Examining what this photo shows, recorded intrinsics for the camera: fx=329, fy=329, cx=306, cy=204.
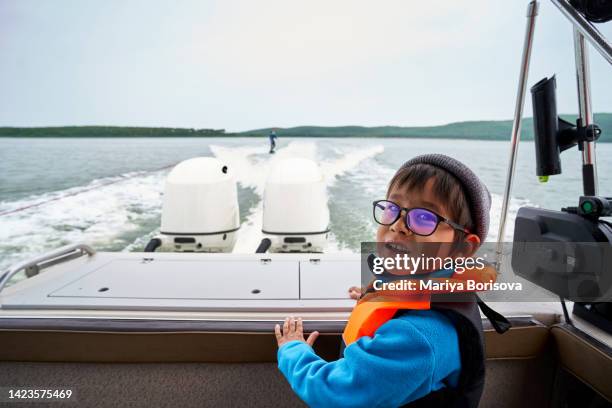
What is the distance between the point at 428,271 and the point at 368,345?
19 cm

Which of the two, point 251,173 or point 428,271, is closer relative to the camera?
point 428,271

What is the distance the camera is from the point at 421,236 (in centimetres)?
64

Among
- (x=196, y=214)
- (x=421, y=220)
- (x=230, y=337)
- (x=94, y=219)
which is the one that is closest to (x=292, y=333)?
(x=230, y=337)

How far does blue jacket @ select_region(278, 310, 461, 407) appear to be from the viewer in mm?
544

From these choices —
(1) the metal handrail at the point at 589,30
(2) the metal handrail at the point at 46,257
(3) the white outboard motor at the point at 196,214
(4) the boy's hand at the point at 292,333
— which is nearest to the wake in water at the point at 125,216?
(3) the white outboard motor at the point at 196,214

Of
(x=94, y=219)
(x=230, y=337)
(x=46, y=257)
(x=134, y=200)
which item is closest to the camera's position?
(x=230, y=337)

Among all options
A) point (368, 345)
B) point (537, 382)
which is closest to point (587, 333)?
point (537, 382)

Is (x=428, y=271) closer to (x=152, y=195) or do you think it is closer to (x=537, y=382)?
(x=537, y=382)

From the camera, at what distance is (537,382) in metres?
1.02

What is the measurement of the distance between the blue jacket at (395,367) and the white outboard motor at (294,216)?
161cm

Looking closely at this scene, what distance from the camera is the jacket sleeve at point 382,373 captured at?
542 millimetres

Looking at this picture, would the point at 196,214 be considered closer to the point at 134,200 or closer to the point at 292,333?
the point at 292,333

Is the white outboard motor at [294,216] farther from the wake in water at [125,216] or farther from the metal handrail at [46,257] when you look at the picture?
the metal handrail at [46,257]

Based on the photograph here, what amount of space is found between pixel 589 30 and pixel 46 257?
196 centimetres
